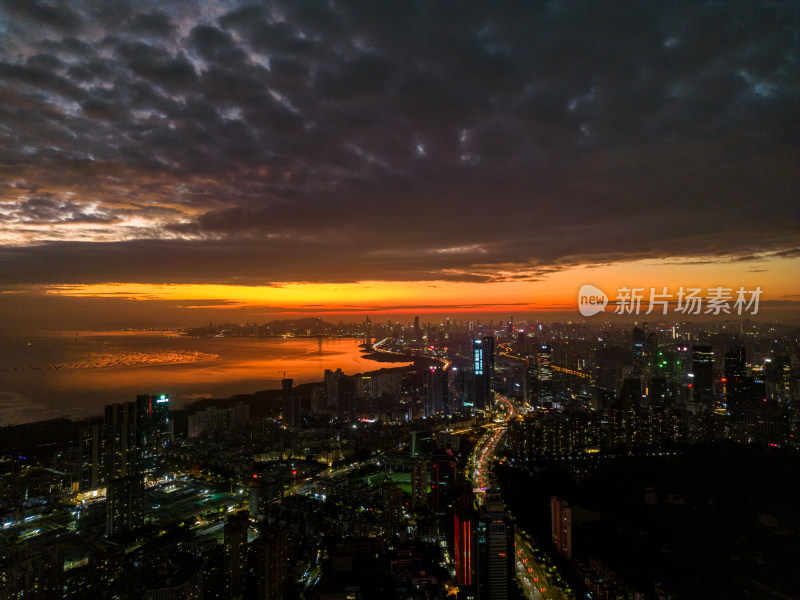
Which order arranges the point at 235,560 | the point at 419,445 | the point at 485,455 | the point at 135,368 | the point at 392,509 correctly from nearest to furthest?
the point at 235,560
the point at 392,509
the point at 419,445
the point at 485,455
the point at 135,368

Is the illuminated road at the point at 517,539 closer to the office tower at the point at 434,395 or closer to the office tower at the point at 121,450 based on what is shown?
the office tower at the point at 434,395

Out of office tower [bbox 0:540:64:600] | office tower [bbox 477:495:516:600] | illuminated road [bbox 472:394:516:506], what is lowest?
illuminated road [bbox 472:394:516:506]

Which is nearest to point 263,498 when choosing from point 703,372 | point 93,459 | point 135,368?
point 93,459

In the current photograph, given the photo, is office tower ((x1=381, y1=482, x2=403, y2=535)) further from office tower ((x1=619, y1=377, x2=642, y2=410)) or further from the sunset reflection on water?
the sunset reflection on water

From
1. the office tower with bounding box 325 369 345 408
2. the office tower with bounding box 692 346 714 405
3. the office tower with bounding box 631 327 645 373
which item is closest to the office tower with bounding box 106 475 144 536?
the office tower with bounding box 325 369 345 408

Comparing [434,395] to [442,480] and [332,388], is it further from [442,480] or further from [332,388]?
[442,480]

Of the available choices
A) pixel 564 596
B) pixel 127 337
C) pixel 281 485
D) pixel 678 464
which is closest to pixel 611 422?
pixel 678 464
